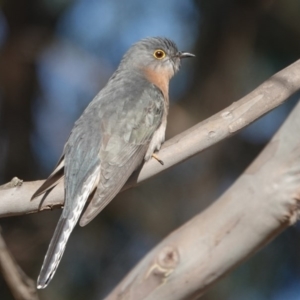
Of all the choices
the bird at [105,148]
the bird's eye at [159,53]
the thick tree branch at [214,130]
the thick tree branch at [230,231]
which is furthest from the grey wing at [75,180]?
the bird's eye at [159,53]

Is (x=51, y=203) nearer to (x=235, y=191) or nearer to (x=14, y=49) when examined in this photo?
(x=235, y=191)

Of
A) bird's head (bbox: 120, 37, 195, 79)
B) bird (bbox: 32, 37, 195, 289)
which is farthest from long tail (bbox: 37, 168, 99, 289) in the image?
bird's head (bbox: 120, 37, 195, 79)

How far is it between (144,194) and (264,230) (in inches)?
158

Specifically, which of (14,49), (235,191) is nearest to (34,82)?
(14,49)

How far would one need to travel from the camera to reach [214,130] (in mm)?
3189

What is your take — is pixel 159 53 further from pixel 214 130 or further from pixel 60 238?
pixel 60 238

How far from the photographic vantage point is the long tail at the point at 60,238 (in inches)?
125

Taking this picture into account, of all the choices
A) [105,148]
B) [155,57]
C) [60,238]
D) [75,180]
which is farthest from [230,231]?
[155,57]

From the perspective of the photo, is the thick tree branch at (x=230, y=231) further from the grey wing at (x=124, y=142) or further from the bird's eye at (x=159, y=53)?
the bird's eye at (x=159, y=53)

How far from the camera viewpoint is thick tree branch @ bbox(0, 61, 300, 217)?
3.20 m

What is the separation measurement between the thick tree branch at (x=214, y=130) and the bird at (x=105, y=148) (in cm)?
8

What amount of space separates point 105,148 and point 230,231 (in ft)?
4.70

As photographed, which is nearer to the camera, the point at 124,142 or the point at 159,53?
the point at 124,142

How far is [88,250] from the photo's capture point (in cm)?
618
